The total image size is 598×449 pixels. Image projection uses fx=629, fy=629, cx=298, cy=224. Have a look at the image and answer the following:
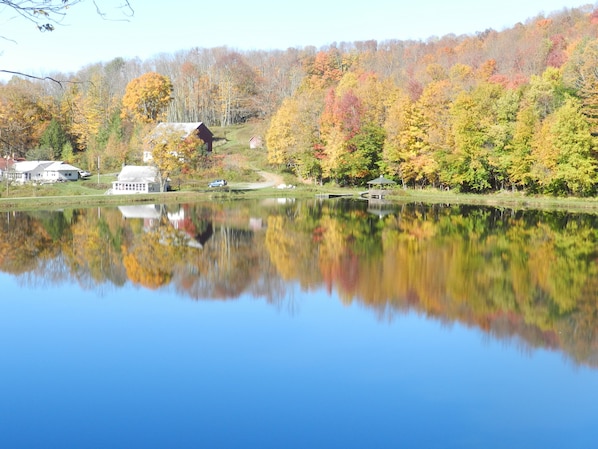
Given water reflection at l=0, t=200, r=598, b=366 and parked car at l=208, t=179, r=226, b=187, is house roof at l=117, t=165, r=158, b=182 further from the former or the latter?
water reflection at l=0, t=200, r=598, b=366

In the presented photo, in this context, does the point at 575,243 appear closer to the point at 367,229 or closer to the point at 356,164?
the point at 367,229

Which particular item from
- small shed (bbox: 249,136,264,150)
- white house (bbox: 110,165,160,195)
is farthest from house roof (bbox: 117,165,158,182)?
small shed (bbox: 249,136,264,150)

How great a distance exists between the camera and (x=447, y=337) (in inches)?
501

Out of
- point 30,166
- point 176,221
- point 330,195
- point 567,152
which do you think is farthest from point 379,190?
point 30,166

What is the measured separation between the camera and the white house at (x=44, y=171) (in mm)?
52750

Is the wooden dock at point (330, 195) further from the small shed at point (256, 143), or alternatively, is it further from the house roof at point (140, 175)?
the small shed at point (256, 143)

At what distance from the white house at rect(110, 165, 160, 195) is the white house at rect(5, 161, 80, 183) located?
25.5ft

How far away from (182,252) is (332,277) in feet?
21.3

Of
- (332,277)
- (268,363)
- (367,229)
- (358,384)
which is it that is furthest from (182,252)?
(358,384)

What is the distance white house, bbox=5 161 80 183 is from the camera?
52.8 meters

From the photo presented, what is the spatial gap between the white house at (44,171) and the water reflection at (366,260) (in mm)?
19804

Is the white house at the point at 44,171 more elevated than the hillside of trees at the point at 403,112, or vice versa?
the hillside of trees at the point at 403,112

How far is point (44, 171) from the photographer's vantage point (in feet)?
176

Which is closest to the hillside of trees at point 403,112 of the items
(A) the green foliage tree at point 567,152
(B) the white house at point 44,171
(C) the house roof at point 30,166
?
(A) the green foliage tree at point 567,152
